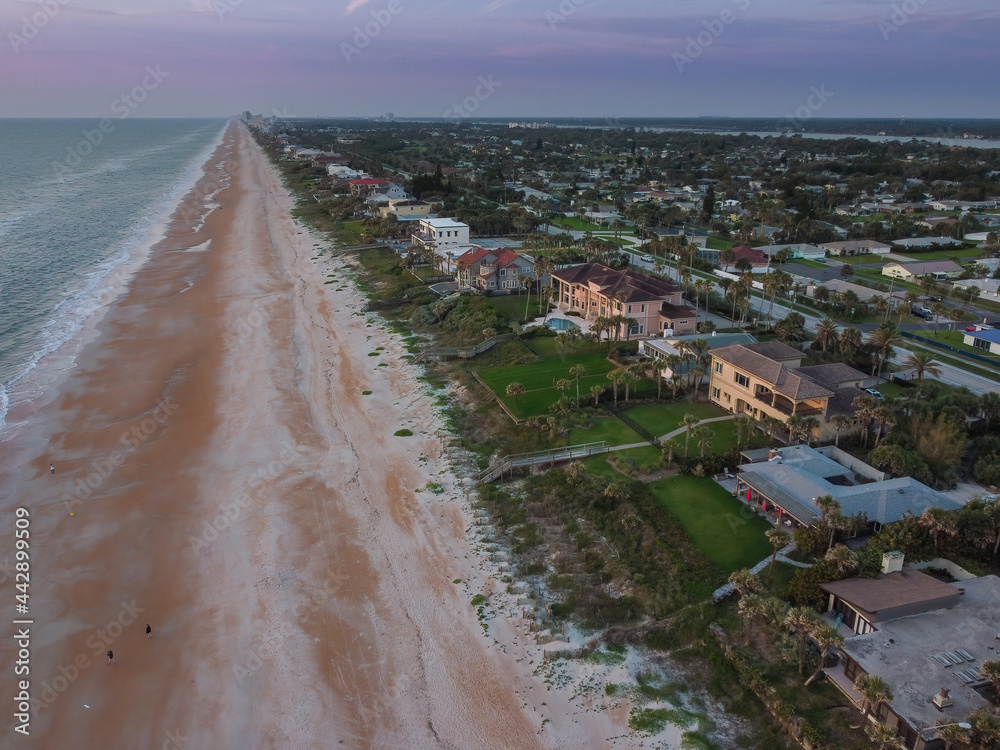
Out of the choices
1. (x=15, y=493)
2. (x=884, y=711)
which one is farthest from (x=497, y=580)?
(x=15, y=493)

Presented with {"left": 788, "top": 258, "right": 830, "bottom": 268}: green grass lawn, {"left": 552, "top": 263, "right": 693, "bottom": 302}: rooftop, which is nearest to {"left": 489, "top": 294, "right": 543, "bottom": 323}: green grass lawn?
{"left": 552, "top": 263, "right": 693, "bottom": 302}: rooftop

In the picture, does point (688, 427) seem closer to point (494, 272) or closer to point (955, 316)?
point (494, 272)

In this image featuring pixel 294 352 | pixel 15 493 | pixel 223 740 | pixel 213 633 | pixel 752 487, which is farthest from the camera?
pixel 294 352

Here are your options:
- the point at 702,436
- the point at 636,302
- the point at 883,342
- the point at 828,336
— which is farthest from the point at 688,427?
the point at 636,302

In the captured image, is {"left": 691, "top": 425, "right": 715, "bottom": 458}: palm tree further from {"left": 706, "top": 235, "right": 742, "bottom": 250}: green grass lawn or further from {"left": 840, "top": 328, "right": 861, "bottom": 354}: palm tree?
{"left": 706, "top": 235, "right": 742, "bottom": 250}: green grass lawn

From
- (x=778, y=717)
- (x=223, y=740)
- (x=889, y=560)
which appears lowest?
(x=223, y=740)

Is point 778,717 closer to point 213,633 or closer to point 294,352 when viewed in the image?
point 213,633

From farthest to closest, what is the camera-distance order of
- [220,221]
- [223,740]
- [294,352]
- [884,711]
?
1. [220,221]
2. [294,352]
3. [223,740]
4. [884,711]

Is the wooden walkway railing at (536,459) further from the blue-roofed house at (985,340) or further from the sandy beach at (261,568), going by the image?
the blue-roofed house at (985,340)
